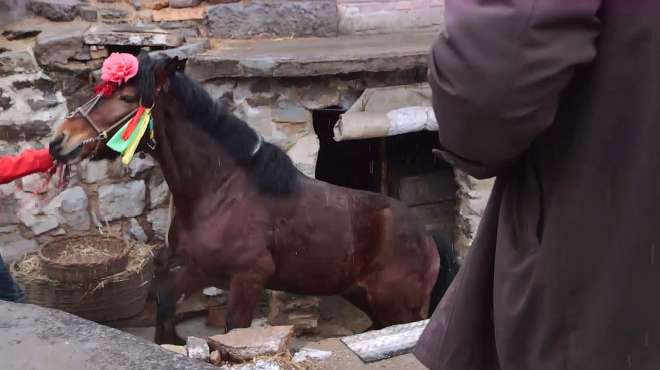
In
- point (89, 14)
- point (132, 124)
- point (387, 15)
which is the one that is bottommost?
point (132, 124)

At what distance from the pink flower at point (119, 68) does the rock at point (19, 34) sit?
1675 mm

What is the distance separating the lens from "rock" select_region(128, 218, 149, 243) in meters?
5.35

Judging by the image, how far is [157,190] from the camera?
532cm

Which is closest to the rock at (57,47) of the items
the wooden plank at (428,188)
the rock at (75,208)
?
the rock at (75,208)

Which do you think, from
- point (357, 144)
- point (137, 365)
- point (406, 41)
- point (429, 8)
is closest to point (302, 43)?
point (406, 41)

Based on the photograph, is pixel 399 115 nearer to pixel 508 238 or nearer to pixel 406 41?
pixel 406 41

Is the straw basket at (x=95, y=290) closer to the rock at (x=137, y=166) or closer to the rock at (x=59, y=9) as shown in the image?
the rock at (x=137, y=166)

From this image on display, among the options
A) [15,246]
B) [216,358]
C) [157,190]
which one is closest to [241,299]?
[216,358]

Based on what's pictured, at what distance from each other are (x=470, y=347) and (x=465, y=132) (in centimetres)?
51

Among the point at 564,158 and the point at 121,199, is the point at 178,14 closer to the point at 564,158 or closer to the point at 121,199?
the point at 121,199

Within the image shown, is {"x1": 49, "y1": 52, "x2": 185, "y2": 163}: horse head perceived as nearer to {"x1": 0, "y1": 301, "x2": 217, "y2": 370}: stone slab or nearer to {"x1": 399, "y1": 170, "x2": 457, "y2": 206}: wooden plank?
{"x1": 0, "y1": 301, "x2": 217, "y2": 370}: stone slab

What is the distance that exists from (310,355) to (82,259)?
2020 millimetres

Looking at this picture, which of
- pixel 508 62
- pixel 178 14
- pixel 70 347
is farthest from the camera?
pixel 178 14

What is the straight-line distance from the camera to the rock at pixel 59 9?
5375mm
